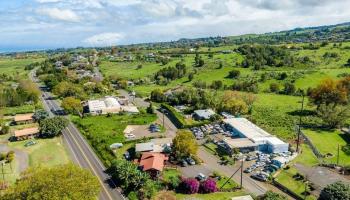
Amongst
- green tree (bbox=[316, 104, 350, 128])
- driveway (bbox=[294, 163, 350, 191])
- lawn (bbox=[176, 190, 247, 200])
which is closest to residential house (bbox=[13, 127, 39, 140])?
lawn (bbox=[176, 190, 247, 200])

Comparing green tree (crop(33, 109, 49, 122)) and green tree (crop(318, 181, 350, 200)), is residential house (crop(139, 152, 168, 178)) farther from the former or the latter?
green tree (crop(33, 109, 49, 122))

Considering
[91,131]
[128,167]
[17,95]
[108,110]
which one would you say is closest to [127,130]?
[91,131]

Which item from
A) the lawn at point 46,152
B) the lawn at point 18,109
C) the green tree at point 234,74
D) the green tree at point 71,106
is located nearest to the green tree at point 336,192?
the lawn at point 46,152

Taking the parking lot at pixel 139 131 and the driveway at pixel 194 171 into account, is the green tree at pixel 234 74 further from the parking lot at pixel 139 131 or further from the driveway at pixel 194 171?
the driveway at pixel 194 171

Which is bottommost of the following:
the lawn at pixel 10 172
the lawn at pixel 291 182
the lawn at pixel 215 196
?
the lawn at pixel 291 182

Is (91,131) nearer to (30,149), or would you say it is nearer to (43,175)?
(30,149)

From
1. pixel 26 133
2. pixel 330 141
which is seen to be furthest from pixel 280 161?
pixel 26 133

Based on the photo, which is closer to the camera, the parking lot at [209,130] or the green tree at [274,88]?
the parking lot at [209,130]
